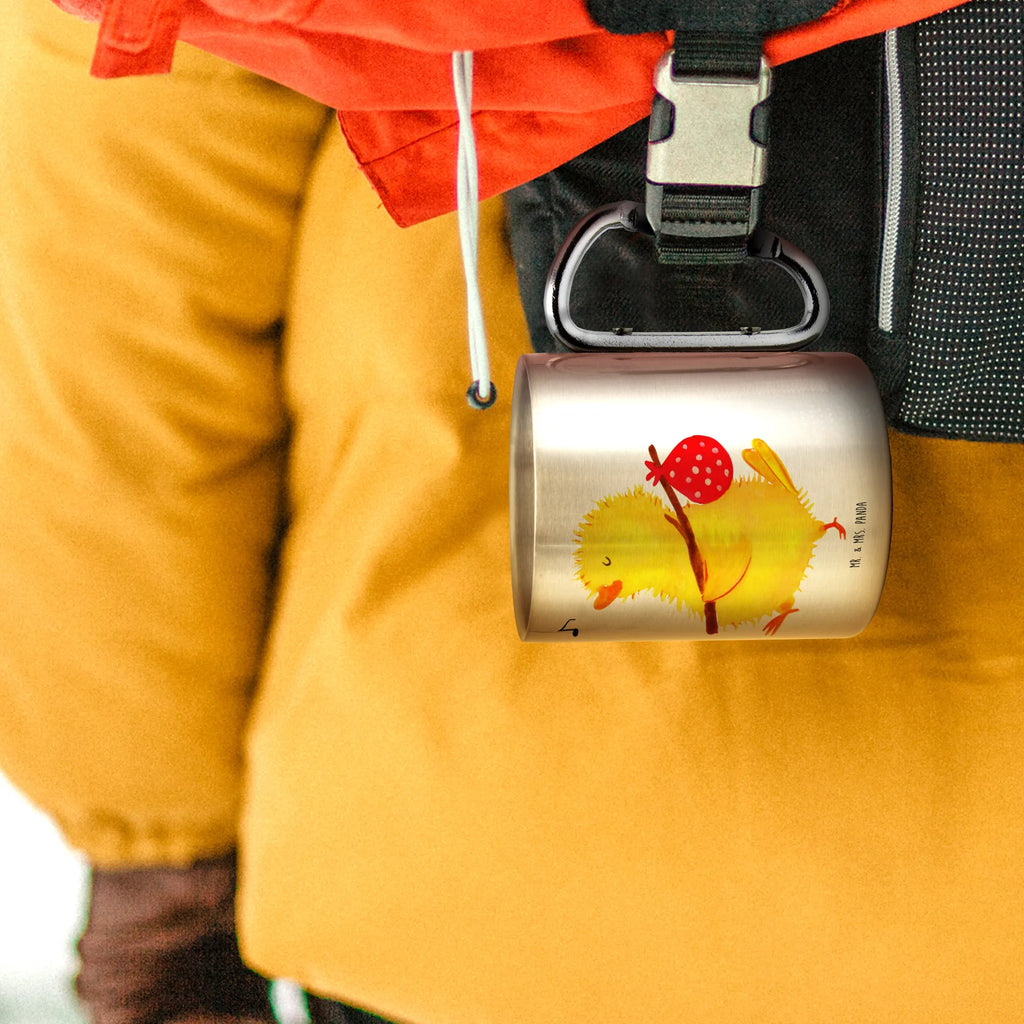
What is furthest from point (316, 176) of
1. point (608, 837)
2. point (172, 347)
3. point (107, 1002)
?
point (107, 1002)

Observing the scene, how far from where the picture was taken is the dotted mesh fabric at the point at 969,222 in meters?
0.37

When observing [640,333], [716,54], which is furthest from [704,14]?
[640,333]

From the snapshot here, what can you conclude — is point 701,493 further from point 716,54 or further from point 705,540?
point 716,54

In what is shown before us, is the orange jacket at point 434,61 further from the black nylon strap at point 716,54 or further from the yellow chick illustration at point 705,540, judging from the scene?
the yellow chick illustration at point 705,540

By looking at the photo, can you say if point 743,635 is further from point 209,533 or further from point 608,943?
point 209,533

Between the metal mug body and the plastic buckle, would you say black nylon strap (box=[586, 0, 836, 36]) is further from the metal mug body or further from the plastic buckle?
the metal mug body

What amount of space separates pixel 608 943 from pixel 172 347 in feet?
1.29

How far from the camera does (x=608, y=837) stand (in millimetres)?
477

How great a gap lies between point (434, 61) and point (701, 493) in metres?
0.20

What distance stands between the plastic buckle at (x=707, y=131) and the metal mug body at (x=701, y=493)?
74 millimetres

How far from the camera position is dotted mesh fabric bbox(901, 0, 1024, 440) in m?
0.37

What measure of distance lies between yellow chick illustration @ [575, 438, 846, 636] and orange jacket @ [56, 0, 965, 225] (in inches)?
5.8

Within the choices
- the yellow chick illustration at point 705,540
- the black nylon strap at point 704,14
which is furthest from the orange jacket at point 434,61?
the yellow chick illustration at point 705,540

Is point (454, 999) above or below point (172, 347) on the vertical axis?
below
